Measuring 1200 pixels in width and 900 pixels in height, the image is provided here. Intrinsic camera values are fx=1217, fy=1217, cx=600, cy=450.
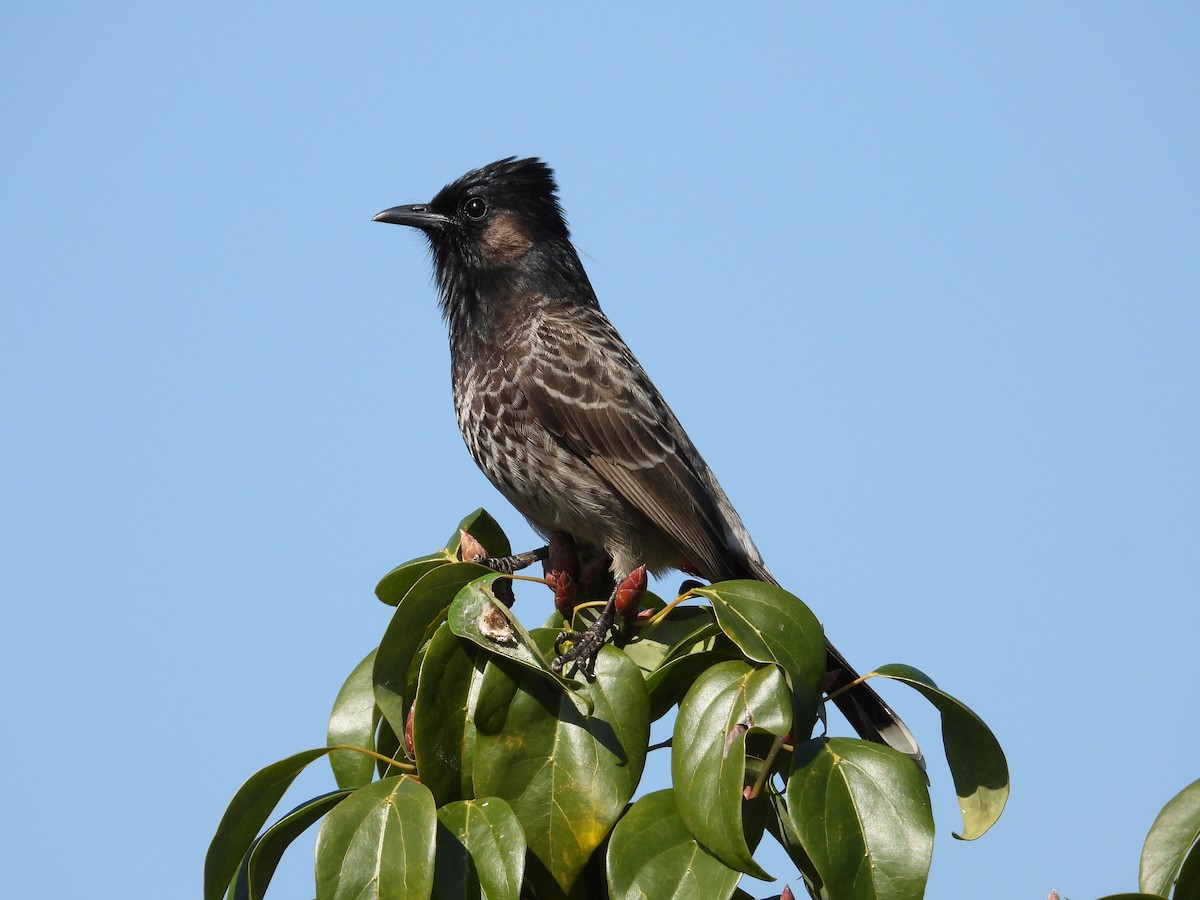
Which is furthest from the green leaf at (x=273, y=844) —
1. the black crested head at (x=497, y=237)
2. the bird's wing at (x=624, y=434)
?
the black crested head at (x=497, y=237)

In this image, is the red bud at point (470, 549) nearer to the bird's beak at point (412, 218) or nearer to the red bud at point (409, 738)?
the red bud at point (409, 738)

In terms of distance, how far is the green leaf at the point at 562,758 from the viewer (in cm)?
278

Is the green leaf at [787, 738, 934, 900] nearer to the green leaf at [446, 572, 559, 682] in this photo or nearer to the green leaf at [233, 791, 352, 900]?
the green leaf at [446, 572, 559, 682]

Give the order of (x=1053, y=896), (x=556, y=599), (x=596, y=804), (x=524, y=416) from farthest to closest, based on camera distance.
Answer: (x=524, y=416), (x=556, y=599), (x=596, y=804), (x=1053, y=896)

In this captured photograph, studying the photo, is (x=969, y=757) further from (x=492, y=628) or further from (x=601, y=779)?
(x=492, y=628)

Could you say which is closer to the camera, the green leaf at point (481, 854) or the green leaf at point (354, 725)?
the green leaf at point (481, 854)

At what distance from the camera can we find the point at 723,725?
8.67 feet

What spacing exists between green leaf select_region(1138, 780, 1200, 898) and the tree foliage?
356 millimetres

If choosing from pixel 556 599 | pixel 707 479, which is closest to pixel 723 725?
pixel 556 599

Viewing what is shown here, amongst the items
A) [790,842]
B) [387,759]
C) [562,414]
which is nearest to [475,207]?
[562,414]

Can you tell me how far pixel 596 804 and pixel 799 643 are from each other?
592 millimetres

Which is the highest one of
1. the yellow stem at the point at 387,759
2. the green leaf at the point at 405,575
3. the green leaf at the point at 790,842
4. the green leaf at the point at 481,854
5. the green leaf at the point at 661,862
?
the green leaf at the point at 405,575

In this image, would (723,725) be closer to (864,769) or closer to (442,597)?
(864,769)

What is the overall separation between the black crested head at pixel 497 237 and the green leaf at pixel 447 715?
2.83 metres
